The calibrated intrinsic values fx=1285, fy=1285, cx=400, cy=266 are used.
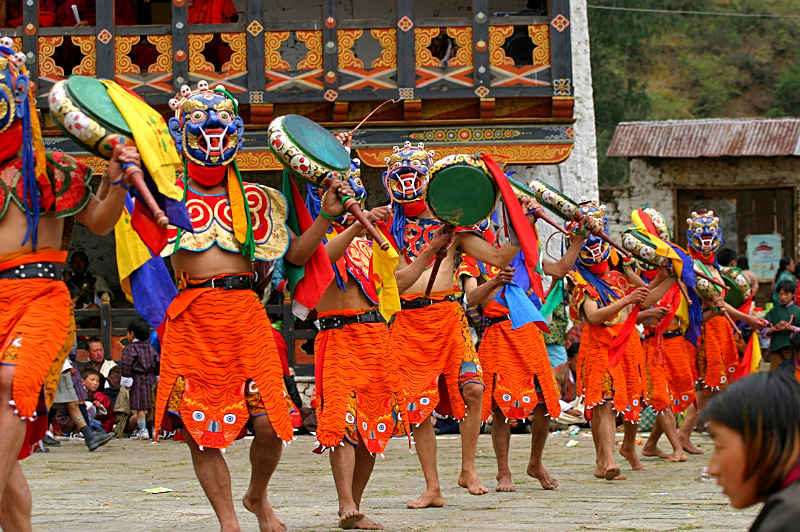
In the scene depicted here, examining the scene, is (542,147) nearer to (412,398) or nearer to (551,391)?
(551,391)

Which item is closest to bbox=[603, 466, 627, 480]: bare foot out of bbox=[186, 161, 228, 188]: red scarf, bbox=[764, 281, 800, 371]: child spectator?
bbox=[764, 281, 800, 371]: child spectator

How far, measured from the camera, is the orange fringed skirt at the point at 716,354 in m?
11.3

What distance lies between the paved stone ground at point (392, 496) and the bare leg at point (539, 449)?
0.09 metres

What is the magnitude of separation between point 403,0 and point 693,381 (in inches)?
216

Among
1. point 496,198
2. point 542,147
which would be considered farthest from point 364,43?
point 496,198

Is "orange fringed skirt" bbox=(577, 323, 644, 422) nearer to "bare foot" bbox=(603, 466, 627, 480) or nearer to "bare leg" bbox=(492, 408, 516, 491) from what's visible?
"bare foot" bbox=(603, 466, 627, 480)

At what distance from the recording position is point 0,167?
518 centimetres

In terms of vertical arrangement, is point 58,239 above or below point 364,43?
below

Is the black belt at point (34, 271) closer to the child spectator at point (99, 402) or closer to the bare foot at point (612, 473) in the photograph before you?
the bare foot at point (612, 473)

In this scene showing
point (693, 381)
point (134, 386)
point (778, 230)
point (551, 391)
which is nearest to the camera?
point (551, 391)

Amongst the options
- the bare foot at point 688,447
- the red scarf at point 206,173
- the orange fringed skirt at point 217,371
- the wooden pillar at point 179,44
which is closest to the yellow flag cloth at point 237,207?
the red scarf at point 206,173

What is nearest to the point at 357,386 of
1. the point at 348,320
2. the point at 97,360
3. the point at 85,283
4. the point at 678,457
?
the point at 348,320

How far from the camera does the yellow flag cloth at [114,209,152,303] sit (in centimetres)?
582

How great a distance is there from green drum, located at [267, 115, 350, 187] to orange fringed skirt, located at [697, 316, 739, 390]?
6.09 meters
